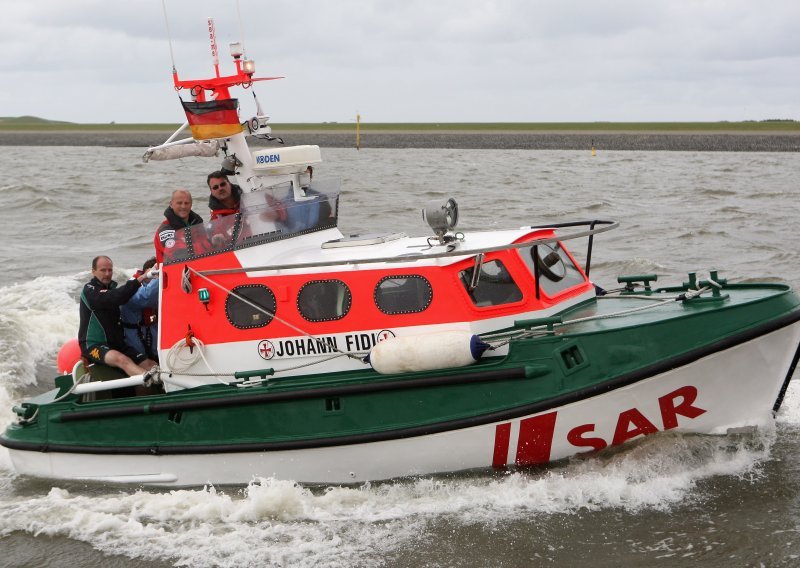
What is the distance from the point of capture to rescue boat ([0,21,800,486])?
7.48 meters

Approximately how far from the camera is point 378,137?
214ft

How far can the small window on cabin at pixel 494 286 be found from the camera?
26.0 feet

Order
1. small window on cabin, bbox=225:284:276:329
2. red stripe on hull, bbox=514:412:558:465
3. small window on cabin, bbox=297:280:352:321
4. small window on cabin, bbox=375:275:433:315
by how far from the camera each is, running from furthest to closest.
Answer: small window on cabin, bbox=225:284:276:329, small window on cabin, bbox=297:280:352:321, small window on cabin, bbox=375:275:433:315, red stripe on hull, bbox=514:412:558:465

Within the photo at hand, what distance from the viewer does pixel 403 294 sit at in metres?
7.89

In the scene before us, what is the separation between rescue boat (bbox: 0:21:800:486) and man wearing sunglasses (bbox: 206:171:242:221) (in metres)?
0.14

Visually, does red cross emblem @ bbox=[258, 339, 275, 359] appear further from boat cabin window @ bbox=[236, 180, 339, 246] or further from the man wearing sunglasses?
the man wearing sunglasses

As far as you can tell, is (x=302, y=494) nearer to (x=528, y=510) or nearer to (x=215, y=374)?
(x=215, y=374)

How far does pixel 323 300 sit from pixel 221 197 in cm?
151

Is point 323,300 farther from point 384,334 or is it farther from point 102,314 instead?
point 102,314

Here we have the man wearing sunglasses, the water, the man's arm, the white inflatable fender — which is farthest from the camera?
the man wearing sunglasses

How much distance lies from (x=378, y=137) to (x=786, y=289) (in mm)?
58360

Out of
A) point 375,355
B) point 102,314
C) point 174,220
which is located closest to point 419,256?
point 375,355

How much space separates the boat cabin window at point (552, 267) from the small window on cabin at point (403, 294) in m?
0.91

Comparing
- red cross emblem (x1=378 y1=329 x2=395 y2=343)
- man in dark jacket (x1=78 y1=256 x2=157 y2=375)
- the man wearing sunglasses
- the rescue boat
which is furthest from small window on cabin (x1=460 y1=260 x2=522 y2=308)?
man in dark jacket (x1=78 y1=256 x2=157 y2=375)
